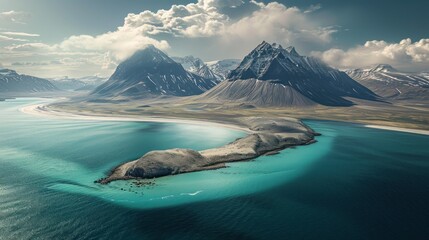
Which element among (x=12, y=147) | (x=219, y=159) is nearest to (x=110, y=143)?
(x=12, y=147)

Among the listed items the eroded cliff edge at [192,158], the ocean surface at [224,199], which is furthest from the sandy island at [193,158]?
the ocean surface at [224,199]

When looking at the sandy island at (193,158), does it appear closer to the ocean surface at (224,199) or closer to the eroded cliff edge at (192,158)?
the eroded cliff edge at (192,158)

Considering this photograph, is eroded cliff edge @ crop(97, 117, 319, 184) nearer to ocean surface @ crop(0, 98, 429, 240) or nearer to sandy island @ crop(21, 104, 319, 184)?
sandy island @ crop(21, 104, 319, 184)

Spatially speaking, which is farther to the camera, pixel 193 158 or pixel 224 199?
pixel 193 158

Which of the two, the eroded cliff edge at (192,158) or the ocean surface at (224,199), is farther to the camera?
the eroded cliff edge at (192,158)

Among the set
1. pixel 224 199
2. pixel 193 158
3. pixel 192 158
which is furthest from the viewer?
pixel 193 158

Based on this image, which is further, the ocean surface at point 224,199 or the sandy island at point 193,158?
the sandy island at point 193,158

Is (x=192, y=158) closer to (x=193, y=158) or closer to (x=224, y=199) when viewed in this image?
(x=193, y=158)

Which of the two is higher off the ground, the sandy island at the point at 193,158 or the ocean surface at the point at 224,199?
the sandy island at the point at 193,158

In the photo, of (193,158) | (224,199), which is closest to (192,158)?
(193,158)
